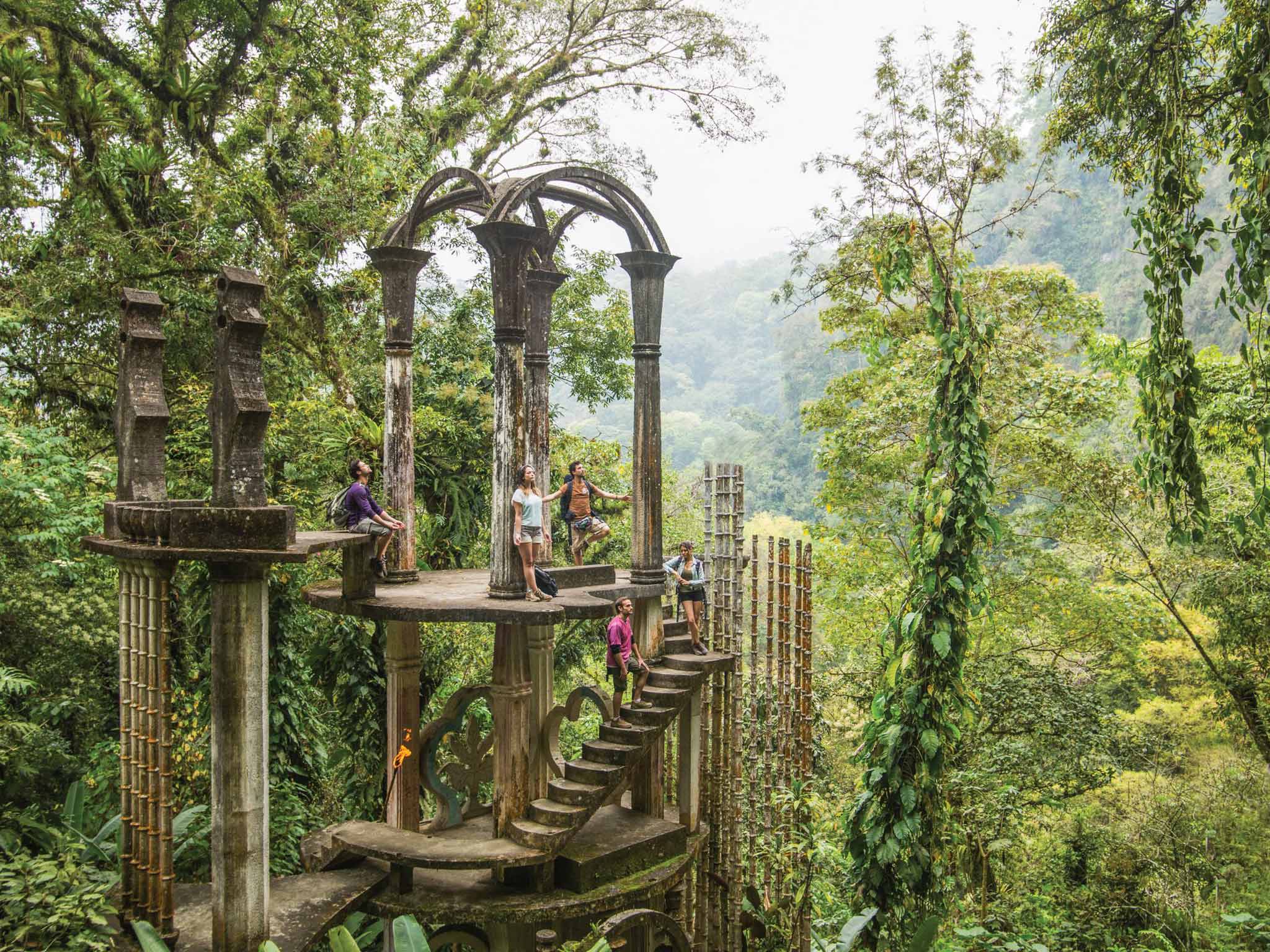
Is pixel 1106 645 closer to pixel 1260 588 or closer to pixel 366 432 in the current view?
pixel 1260 588

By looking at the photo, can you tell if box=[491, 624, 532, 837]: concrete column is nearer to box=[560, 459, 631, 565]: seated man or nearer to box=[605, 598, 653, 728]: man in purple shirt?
box=[605, 598, 653, 728]: man in purple shirt

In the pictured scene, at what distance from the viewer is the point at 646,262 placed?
29.2ft

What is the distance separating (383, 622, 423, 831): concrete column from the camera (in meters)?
8.27

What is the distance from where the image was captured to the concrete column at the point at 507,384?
24.9 ft

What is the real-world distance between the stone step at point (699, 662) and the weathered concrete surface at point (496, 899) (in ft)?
5.91

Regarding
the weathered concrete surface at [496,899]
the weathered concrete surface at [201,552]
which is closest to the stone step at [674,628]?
the weathered concrete surface at [496,899]

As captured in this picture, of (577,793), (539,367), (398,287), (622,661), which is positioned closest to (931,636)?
(622,661)

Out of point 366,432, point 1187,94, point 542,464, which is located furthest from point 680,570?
point 1187,94

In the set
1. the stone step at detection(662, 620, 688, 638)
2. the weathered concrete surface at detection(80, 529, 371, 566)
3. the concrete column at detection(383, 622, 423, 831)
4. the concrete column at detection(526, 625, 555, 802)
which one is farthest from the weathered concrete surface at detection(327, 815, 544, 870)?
the weathered concrete surface at detection(80, 529, 371, 566)

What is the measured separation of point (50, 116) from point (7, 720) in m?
8.05

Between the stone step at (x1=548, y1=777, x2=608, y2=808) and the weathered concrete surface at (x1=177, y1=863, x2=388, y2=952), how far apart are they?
1596mm

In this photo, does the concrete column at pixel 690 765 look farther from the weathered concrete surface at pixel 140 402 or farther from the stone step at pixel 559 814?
the weathered concrete surface at pixel 140 402

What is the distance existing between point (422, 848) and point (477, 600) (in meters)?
2.05

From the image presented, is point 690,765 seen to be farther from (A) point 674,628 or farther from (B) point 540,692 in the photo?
(B) point 540,692
